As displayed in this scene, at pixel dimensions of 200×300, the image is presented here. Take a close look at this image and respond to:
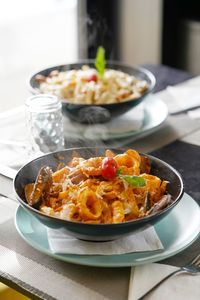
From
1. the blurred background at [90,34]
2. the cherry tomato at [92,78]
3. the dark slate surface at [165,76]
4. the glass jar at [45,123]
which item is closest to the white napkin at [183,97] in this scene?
the dark slate surface at [165,76]

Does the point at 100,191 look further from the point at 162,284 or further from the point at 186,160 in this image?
the point at 186,160

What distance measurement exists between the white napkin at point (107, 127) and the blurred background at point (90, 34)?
1.54 m

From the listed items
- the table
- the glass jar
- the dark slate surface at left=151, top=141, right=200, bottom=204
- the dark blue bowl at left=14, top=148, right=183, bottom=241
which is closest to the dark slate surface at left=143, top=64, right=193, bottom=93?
the dark slate surface at left=151, top=141, right=200, bottom=204

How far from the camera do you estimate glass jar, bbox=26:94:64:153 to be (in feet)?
5.71

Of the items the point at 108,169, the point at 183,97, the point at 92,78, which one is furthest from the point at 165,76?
the point at 108,169

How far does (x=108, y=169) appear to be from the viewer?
50.3 inches

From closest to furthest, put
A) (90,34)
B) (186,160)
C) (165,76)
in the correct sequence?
1. (186,160)
2. (165,76)
3. (90,34)

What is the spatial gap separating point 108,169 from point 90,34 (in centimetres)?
240

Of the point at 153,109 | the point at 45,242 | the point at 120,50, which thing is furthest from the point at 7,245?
the point at 120,50

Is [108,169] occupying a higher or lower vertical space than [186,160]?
higher

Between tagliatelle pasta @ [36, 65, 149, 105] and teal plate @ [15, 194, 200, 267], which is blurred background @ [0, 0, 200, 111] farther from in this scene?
teal plate @ [15, 194, 200, 267]

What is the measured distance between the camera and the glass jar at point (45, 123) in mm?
1740

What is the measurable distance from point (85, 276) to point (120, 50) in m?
2.78

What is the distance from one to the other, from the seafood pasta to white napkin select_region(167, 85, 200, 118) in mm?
762
